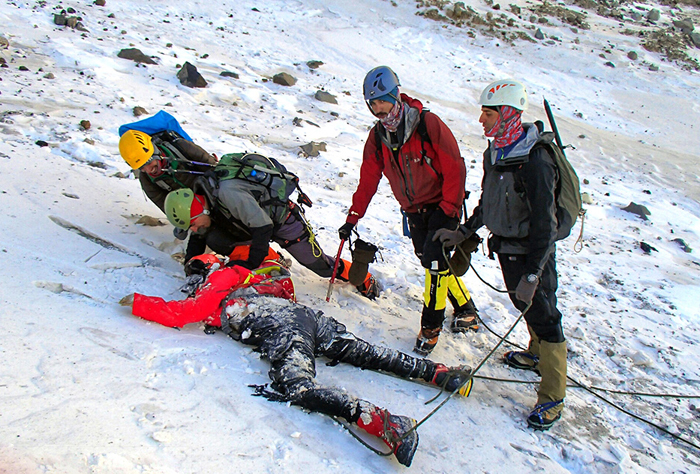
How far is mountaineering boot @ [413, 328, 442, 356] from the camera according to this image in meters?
3.93

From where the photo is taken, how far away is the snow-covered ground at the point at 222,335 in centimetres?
247

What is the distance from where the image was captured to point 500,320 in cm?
468

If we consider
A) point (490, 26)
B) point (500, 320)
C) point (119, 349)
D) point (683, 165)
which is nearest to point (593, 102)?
point (683, 165)

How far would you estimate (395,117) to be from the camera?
11.6ft

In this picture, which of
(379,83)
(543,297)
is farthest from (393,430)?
(379,83)

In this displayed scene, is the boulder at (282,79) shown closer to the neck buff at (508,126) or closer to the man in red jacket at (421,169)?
the man in red jacket at (421,169)

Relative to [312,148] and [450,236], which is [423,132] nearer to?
[450,236]

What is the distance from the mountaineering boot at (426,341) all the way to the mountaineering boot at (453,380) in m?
0.46

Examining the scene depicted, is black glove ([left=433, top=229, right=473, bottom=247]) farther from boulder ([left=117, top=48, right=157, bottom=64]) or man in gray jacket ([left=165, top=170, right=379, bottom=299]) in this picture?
boulder ([left=117, top=48, right=157, bottom=64])

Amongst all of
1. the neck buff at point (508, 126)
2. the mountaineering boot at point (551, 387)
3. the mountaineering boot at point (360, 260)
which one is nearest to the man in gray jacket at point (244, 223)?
the mountaineering boot at point (360, 260)

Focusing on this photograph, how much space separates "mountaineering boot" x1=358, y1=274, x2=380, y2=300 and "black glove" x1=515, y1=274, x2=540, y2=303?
77.5 inches

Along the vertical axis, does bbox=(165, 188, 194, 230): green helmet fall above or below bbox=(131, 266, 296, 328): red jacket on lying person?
above

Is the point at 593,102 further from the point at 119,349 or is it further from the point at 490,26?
the point at 119,349

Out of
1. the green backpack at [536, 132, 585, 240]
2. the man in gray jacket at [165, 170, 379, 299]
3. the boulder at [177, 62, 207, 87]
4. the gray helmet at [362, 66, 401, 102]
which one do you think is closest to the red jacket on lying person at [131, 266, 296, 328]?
the man in gray jacket at [165, 170, 379, 299]
